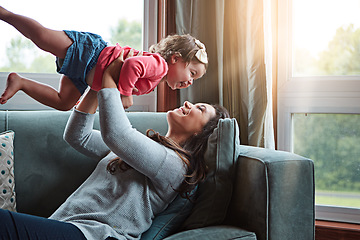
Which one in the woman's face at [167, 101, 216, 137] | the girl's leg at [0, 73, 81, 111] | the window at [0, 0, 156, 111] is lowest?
the woman's face at [167, 101, 216, 137]

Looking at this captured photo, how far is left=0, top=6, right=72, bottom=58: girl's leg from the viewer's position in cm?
127

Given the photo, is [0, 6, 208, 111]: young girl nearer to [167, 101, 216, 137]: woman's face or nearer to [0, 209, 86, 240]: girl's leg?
[167, 101, 216, 137]: woman's face

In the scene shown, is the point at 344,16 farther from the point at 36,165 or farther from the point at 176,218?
the point at 36,165

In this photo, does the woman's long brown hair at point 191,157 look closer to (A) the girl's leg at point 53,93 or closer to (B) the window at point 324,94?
(A) the girl's leg at point 53,93

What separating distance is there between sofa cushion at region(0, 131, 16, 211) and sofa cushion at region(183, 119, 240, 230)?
81cm

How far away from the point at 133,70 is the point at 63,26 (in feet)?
4.61

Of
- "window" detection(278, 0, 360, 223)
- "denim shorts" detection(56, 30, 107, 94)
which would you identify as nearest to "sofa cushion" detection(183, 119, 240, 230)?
"denim shorts" detection(56, 30, 107, 94)

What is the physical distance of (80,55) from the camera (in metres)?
1.37

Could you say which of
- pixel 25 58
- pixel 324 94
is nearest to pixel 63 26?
pixel 25 58

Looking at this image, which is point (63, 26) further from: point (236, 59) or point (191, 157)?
point (191, 157)

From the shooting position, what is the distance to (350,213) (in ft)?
7.40

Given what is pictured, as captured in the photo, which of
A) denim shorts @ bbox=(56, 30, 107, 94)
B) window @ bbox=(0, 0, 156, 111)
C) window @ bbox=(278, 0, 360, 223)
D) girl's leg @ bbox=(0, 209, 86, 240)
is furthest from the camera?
window @ bbox=(0, 0, 156, 111)

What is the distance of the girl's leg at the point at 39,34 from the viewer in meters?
1.27

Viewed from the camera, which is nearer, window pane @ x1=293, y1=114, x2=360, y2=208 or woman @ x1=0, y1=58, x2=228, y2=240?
woman @ x1=0, y1=58, x2=228, y2=240
